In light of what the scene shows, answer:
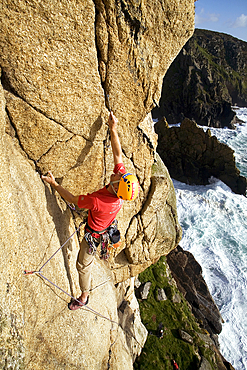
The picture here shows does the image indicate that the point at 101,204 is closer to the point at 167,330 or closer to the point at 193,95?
the point at 167,330

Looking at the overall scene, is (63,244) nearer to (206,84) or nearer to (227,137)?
(227,137)

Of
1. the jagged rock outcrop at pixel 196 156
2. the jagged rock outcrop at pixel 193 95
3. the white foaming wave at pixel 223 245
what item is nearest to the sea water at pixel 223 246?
the white foaming wave at pixel 223 245

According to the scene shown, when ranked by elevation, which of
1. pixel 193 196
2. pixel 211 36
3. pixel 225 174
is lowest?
pixel 193 196

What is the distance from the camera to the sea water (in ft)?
47.1

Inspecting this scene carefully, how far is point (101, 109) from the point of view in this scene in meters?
4.96

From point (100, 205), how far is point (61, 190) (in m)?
0.94

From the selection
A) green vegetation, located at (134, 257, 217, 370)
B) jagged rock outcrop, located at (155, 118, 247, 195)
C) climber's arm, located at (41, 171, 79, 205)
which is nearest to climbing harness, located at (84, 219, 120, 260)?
climber's arm, located at (41, 171, 79, 205)

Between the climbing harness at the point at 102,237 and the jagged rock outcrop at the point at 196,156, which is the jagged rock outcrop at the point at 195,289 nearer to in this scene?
the climbing harness at the point at 102,237

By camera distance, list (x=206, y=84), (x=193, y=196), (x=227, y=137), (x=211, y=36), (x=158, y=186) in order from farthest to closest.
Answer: (x=211, y=36) < (x=206, y=84) < (x=227, y=137) < (x=193, y=196) < (x=158, y=186)

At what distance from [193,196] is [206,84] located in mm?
39731

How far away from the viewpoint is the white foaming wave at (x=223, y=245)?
1446 cm

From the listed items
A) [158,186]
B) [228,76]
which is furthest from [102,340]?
[228,76]

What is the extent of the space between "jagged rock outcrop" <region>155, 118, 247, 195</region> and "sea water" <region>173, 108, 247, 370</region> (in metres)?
1.21

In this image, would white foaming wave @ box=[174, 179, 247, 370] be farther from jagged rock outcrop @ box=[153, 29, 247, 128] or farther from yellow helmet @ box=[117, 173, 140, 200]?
jagged rock outcrop @ box=[153, 29, 247, 128]
